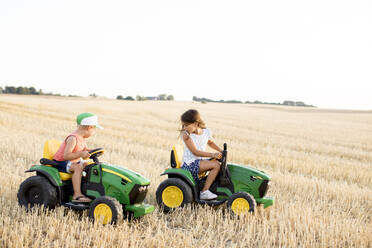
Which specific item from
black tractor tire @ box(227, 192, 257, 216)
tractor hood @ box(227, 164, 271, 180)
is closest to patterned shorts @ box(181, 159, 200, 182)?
tractor hood @ box(227, 164, 271, 180)

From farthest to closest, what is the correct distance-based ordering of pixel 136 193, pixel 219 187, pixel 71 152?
1. pixel 219 187
2. pixel 71 152
3. pixel 136 193

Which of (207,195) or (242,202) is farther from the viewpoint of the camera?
(207,195)

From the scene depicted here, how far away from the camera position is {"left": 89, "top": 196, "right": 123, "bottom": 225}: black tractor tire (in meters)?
4.69

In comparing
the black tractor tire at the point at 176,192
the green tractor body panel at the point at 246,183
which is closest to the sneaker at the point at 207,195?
the green tractor body panel at the point at 246,183

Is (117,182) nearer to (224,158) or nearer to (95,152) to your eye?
(95,152)

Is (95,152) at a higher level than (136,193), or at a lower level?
higher

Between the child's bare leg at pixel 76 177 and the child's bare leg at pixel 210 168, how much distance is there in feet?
6.04

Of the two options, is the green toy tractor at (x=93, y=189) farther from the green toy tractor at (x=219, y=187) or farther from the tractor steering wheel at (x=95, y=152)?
the green toy tractor at (x=219, y=187)

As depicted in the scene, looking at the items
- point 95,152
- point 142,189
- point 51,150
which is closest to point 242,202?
point 142,189

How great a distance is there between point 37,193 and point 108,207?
1205 mm

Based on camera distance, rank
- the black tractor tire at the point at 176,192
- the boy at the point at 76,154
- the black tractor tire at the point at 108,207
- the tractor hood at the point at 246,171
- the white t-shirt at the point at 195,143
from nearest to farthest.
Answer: the black tractor tire at the point at 108,207
the boy at the point at 76,154
the black tractor tire at the point at 176,192
the tractor hood at the point at 246,171
the white t-shirt at the point at 195,143

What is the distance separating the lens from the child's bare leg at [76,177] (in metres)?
5.16

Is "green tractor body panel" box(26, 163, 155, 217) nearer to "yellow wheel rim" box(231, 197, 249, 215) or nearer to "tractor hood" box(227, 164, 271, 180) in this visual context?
"yellow wheel rim" box(231, 197, 249, 215)

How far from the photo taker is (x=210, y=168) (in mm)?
5758
